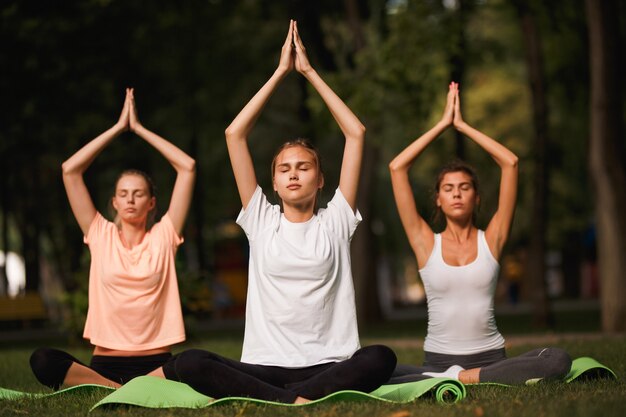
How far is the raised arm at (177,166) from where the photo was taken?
351 inches

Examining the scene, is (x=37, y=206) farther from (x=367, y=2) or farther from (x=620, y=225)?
(x=620, y=225)

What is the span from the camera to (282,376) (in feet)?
24.6

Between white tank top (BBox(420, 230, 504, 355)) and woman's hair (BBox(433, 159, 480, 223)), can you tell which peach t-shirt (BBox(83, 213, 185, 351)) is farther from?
woman's hair (BBox(433, 159, 480, 223))

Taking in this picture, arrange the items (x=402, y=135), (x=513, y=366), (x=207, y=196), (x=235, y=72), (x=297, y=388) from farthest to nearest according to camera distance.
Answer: (x=207, y=196), (x=235, y=72), (x=402, y=135), (x=513, y=366), (x=297, y=388)

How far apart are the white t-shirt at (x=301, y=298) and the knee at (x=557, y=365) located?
1.60 meters

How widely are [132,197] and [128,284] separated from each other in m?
0.66

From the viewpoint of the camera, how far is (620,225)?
17.2m

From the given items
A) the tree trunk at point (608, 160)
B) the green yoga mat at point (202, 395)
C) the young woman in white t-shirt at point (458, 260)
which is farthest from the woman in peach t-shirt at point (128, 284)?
the tree trunk at point (608, 160)

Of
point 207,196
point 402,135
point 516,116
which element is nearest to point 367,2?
point 402,135

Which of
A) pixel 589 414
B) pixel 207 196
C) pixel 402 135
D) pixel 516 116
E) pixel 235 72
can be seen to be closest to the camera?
pixel 589 414

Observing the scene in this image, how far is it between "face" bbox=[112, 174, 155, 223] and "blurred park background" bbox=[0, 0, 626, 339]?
3639mm

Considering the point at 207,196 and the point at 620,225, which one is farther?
the point at 207,196

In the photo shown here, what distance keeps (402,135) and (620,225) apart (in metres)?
9.64

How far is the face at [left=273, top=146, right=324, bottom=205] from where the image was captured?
761 centimetres
